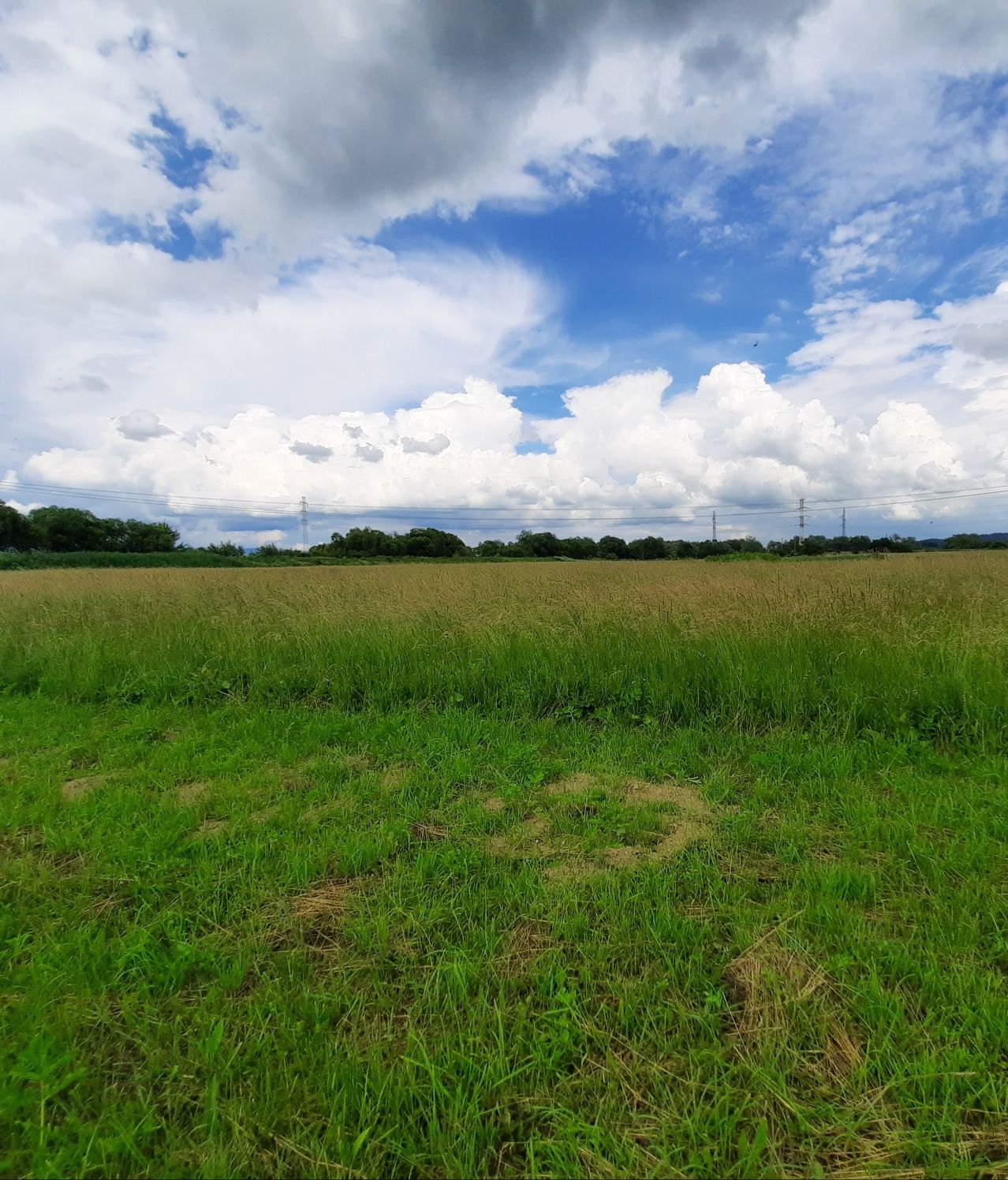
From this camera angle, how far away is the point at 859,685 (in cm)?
481

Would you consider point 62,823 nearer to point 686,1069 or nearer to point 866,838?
point 686,1069

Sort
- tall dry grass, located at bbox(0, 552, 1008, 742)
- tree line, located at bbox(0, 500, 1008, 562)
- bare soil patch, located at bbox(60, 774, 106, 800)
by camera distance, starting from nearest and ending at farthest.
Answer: bare soil patch, located at bbox(60, 774, 106, 800) → tall dry grass, located at bbox(0, 552, 1008, 742) → tree line, located at bbox(0, 500, 1008, 562)

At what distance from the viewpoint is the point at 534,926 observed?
7.55ft

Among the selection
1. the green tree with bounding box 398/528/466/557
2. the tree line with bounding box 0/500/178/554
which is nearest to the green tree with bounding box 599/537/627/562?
the green tree with bounding box 398/528/466/557

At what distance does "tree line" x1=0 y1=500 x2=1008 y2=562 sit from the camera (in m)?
58.8

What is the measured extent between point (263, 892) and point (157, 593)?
410 inches

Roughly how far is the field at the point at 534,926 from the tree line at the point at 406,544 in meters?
52.8

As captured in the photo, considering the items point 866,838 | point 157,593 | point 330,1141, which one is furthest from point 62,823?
point 157,593

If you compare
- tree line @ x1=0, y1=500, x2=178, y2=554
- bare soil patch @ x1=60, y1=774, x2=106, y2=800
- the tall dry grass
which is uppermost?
tree line @ x1=0, y1=500, x2=178, y2=554

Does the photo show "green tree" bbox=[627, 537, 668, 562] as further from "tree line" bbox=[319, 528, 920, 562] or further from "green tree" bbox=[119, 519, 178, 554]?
"green tree" bbox=[119, 519, 178, 554]

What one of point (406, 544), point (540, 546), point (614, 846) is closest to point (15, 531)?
point (406, 544)

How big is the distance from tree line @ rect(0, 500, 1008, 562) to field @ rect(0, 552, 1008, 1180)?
2079 inches

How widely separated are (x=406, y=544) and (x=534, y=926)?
215 feet

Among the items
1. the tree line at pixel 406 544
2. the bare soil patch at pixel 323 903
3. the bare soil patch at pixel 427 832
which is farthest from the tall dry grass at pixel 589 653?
the tree line at pixel 406 544
